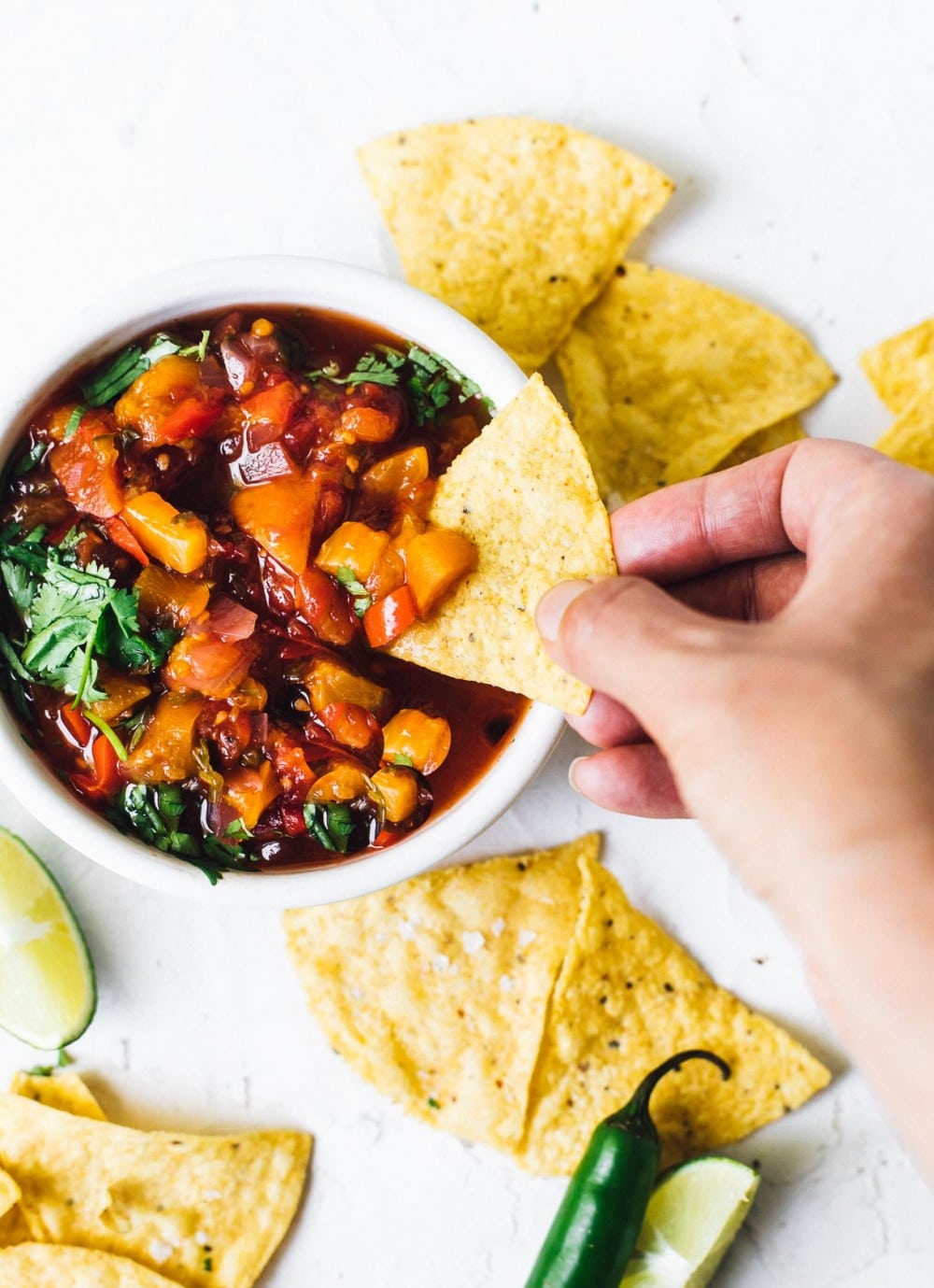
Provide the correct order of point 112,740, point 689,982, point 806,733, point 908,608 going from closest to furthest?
point 806,733 → point 908,608 → point 112,740 → point 689,982

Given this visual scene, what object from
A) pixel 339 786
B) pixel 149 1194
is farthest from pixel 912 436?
pixel 149 1194

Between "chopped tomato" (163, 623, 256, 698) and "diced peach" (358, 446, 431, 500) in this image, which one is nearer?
"chopped tomato" (163, 623, 256, 698)

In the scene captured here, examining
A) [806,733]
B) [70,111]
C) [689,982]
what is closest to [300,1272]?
[689,982]

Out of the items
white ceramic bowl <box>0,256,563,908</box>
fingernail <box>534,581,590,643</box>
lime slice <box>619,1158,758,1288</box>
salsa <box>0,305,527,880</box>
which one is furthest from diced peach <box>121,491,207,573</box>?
lime slice <box>619,1158,758,1288</box>

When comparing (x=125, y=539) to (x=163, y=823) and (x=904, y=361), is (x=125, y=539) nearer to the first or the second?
(x=163, y=823)

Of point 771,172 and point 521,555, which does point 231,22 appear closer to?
point 771,172

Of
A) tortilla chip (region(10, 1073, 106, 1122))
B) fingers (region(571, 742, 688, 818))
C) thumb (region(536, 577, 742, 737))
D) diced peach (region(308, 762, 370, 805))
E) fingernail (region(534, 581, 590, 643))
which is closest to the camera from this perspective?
thumb (region(536, 577, 742, 737))

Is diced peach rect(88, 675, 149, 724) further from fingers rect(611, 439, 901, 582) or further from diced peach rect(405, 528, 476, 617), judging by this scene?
fingers rect(611, 439, 901, 582)
